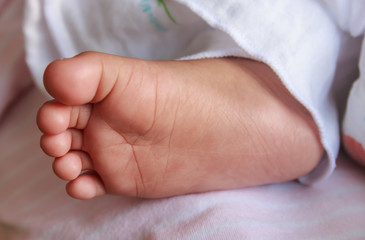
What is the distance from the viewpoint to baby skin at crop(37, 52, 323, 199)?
0.43 metres

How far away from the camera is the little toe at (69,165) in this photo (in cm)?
47

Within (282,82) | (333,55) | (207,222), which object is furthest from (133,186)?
(333,55)

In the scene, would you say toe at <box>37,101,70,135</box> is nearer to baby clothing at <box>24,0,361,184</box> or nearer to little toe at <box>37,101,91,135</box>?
little toe at <box>37,101,91,135</box>

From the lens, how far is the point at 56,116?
425 mm

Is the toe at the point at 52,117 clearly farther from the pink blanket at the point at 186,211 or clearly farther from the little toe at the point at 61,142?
the pink blanket at the point at 186,211

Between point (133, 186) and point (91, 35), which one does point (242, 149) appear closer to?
point (133, 186)

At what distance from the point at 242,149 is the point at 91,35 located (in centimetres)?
31

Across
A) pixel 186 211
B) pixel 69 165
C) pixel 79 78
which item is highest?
pixel 79 78

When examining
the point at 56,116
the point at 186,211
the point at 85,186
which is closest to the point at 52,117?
the point at 56,116

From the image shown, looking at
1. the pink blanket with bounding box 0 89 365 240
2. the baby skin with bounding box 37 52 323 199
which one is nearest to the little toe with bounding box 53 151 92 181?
the baby skin with bounding box 37 52 323 199

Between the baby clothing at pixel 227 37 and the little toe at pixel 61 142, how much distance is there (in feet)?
0.63

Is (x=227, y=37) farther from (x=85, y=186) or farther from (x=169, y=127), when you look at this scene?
(x=85, y=186)

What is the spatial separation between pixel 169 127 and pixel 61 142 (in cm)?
13

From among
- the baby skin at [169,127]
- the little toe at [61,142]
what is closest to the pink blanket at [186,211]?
the baby skin at [169,127]
